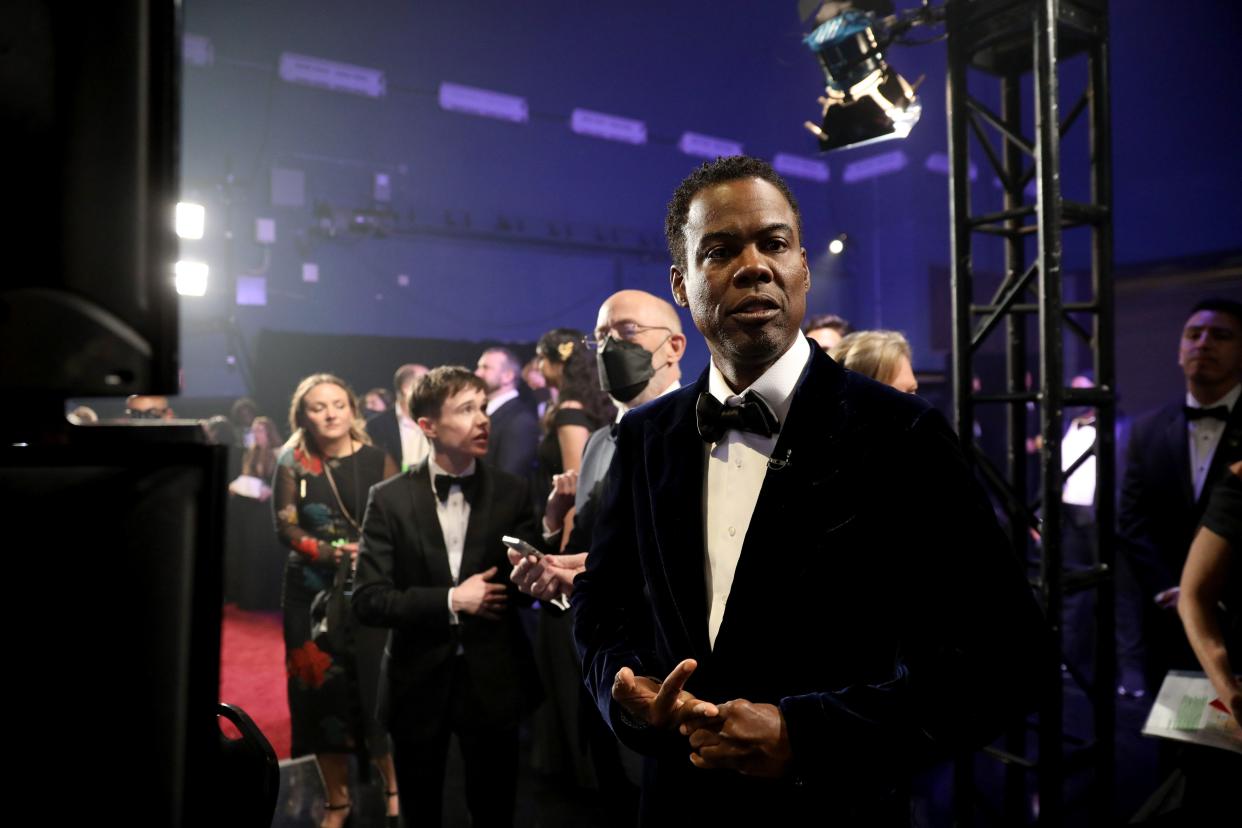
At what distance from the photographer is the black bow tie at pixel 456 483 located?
271 cm

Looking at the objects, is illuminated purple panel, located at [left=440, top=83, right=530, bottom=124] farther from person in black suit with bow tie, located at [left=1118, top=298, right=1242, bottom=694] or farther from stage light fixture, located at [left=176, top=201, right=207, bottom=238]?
person in black suit with bow tie, located at [left=1118, top=298, right=1242, bottom=694]

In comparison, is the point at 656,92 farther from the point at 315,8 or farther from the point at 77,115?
the point at 77,115

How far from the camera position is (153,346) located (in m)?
0.65

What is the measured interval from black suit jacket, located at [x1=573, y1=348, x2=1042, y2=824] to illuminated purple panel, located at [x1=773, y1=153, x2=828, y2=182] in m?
11.8

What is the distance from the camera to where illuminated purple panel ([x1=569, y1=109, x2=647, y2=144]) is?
11.0m

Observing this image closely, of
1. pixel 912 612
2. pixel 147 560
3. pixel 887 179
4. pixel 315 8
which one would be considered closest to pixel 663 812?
pixel 912 612

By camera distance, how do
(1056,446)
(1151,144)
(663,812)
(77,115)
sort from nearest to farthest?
(77,115), (663,812), (1056,446), (1151,144)

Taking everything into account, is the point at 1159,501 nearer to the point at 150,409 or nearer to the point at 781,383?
the point at 781,383

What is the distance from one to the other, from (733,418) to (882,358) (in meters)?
1.54

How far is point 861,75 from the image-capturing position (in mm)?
3721

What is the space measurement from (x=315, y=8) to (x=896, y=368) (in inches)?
328

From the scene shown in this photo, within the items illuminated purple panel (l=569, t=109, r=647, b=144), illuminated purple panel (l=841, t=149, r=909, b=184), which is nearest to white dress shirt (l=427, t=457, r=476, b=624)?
illuminated purple panel (l=569, t=109, r=647, b=144)

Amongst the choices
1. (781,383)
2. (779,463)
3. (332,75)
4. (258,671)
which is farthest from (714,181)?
(332,75)

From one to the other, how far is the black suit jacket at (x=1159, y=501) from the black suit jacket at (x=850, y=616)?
2.72 m
